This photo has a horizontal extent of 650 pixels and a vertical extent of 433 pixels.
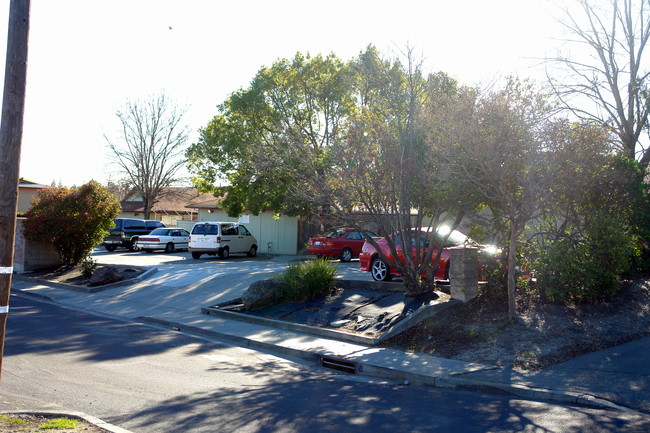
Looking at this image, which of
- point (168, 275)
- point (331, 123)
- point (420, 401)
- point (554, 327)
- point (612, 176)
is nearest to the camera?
point (420, 401)

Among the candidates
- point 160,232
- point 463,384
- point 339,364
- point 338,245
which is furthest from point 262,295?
point 160,232

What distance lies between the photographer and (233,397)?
7137 millimetres

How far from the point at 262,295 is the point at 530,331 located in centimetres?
662

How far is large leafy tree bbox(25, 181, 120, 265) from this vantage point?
21.0 metres

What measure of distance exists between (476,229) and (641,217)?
11.0 ft

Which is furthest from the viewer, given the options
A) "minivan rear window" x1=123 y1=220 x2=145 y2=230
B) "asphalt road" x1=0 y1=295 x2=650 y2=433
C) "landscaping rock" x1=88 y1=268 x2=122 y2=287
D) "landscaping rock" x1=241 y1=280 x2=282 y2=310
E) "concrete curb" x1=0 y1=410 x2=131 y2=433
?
"minivan rear window" x1=123 y1=220 x2=145 y2=230

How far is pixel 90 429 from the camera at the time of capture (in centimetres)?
535

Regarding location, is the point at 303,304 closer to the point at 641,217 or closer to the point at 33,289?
the point at 641,217

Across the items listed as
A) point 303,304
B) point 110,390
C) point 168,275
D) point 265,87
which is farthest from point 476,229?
point 265,87

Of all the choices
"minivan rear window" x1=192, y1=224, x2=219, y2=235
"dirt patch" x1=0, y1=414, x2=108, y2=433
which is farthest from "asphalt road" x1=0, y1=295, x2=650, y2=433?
"minivan rear window" x1=192, y1=224, x2=219, y2=235

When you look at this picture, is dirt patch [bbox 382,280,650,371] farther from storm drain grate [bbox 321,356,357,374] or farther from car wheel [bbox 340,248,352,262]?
car wheel [bbox 340,248,352,262]

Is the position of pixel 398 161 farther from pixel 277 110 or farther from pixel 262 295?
pixel 277 110

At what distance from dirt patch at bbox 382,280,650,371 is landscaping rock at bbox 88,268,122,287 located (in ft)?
39.6

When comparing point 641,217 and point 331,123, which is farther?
point 331,123
